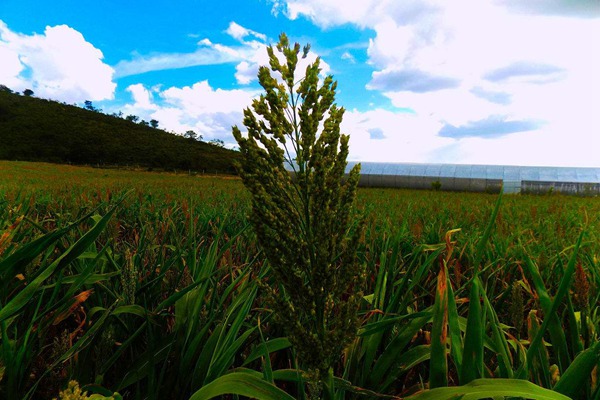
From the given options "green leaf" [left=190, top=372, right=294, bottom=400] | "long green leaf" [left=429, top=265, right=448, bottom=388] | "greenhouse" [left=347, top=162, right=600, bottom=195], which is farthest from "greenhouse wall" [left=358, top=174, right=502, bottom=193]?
"green leaf" [left=190, top=372, right=294, bottom=400]

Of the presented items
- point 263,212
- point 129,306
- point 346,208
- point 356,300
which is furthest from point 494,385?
point 129,306

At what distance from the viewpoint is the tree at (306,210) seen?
904 millimetres

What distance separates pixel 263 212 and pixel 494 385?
2.26 feet

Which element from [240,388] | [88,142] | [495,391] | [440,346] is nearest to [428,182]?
[440,346]

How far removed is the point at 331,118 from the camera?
3.25 ft

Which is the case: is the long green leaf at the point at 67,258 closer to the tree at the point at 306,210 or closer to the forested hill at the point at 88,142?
the tree at the point at 306,210

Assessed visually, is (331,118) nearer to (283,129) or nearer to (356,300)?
(283,129)

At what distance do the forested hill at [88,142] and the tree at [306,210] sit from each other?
82.6 m

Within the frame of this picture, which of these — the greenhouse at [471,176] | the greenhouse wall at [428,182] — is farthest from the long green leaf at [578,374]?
A: the greenhouse at [471,176]

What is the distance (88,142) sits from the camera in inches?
3666

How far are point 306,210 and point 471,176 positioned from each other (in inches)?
1802

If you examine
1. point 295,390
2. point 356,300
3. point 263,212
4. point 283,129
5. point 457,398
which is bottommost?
point 295,390

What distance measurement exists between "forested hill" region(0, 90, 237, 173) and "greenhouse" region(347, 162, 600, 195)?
147 feet

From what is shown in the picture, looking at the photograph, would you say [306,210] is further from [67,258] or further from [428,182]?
[428,182]
